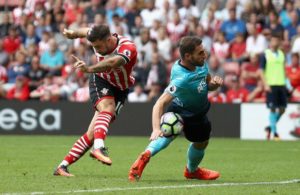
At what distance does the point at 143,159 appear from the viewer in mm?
9852

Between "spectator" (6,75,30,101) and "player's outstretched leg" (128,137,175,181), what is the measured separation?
13.3 metres

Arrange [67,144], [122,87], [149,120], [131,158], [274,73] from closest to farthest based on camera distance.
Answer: [122,87], [131,158], [67,144], [274,73], [149,120]

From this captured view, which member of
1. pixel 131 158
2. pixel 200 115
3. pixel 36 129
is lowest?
pixel 36 129

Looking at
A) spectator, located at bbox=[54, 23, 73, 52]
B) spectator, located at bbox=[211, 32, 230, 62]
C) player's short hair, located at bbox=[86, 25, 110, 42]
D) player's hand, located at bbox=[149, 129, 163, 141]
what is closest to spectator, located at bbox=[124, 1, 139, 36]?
spectator, located at bbox=[54, 23, 73, 52]

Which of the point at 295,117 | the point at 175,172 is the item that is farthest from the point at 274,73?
the point at 175,172

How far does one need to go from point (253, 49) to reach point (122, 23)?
3.67 meters

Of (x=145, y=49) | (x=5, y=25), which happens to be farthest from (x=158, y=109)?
(x=5, y=25)

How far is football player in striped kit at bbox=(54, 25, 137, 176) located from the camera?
10.4m

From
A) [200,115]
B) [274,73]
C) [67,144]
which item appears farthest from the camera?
[274,73]

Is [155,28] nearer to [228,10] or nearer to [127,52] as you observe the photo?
[228,10]

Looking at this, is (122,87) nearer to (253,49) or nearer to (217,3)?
(253,49)

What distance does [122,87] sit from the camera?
11086 mm

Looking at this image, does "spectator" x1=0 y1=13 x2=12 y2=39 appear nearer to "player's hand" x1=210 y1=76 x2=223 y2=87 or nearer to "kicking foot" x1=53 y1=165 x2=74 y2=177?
"kicking foot" x1=53 y1=165 x2=74 y2=177

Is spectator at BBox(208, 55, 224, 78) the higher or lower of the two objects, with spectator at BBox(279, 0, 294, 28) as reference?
lower
